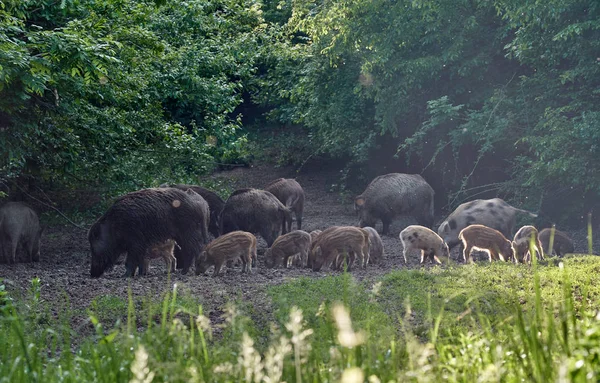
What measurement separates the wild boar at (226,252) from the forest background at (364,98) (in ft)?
9.02

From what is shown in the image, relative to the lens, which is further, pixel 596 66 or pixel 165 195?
pixel 596 66

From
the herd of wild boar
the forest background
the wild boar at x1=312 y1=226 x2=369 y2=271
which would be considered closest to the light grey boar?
the herd of wild boar

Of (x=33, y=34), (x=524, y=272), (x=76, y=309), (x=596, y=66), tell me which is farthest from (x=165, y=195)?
(x=596, y=66)

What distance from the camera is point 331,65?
20750 millimetres

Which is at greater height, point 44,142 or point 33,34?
point 33,34

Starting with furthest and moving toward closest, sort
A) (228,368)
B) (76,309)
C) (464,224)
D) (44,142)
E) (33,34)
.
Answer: (464,224) < (44,142) < (33,34) < (76,309) < (228,368)

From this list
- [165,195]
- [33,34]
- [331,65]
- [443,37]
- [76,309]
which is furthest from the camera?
[331,65]

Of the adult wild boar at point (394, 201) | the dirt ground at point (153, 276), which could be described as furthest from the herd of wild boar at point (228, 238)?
the adult wild boar at point (394, 201)

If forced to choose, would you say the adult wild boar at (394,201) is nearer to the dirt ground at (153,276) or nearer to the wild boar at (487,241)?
the dirt ground at (153,276)

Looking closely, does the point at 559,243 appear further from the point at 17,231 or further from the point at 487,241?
the point at 17,231

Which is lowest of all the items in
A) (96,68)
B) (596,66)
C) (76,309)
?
(76,309)

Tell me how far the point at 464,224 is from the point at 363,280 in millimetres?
5447

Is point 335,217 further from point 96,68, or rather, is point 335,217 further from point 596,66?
point 96,68

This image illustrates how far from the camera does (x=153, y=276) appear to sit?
11.3 metres
